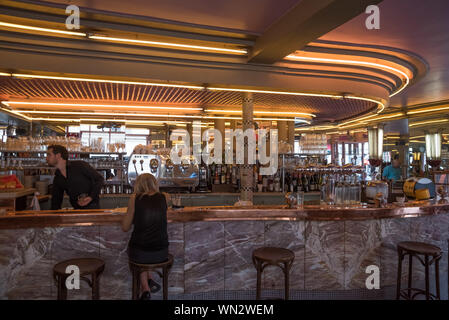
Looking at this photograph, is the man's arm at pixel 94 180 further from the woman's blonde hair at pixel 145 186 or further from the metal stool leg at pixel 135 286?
the metal stool leg at pixel 135 286

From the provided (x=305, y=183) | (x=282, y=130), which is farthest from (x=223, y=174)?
(x=282, y=130)

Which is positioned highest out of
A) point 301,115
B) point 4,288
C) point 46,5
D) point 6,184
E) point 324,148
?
point 46,5

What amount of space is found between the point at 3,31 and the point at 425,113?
432 inches

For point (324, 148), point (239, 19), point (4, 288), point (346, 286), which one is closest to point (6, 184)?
point (4, 288)

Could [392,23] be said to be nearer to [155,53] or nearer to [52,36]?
[155,53]

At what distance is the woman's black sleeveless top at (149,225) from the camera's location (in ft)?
8.97

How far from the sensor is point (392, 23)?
169 inches

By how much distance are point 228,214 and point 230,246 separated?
0.36m

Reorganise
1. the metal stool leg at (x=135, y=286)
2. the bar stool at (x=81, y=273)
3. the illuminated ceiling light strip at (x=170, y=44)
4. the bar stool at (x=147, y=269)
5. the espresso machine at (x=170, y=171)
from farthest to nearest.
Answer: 1. the espresso machine at (x=170, y=171)
2. the illuminated ceiling light strip at (x=170, y=44)
3. the metal stool leg at (x=135, y=286)
4. the bar stool at (x=147, y=269)
5. the bar stool at (x=81, y=273)

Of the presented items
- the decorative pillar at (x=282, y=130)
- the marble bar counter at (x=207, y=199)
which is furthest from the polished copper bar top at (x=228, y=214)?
the decorative pillar at (x=282, y=130)

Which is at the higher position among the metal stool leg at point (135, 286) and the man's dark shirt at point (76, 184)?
the man's dark shirt at point (76, 184)

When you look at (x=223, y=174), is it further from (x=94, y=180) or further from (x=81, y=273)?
(x=81, y=273)

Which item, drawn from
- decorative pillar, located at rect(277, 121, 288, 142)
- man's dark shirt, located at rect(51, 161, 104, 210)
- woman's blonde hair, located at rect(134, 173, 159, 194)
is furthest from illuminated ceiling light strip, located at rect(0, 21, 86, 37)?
decorative pillar, located at rect(277, 121, 288, 142)
